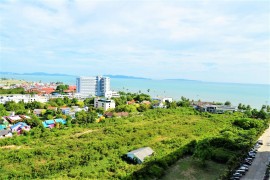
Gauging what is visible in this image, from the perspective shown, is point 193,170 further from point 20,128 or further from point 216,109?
point 216,109

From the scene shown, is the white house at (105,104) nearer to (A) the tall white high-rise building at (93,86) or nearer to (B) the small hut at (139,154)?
(A) the tall white high-rise building at (93,86)

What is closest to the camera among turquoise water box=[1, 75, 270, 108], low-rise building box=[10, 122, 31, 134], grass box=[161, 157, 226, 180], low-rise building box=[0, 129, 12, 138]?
grass box=[161, 157, 226, 180]

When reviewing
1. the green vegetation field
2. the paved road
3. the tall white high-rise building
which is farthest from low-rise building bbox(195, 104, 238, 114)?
the tall white high-rise building

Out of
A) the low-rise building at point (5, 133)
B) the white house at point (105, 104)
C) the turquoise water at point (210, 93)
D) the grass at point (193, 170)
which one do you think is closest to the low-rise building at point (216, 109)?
the white house at point (105, 104)

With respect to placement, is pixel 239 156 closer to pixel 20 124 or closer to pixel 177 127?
pixel 177 127

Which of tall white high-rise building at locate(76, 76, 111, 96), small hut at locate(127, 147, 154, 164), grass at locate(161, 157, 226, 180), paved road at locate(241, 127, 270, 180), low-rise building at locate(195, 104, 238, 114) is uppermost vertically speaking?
tall white high-rise building at locate(76, 76, 111, 96)

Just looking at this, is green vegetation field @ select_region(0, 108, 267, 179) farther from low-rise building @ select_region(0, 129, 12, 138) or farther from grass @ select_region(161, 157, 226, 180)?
low-rise building @ select_region(0, 129, 12, 138)
